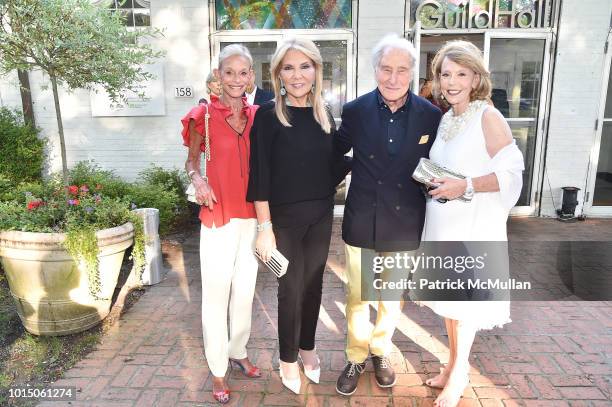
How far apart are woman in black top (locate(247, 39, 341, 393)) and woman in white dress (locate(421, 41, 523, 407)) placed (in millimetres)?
608

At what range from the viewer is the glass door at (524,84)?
6.57 m

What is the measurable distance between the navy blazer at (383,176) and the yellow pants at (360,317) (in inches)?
5.5

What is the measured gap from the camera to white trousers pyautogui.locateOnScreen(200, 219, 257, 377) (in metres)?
2.56

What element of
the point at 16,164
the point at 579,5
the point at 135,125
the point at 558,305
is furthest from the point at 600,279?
the point at 16,164

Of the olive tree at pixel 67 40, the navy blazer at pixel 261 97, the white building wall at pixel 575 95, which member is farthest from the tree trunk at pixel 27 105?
the white building wall at pixel 575 95

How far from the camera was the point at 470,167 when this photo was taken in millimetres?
2336

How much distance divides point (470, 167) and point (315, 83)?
93 cm

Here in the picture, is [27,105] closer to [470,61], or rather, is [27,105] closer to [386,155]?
[386,155]

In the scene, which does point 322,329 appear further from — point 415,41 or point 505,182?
point 415,41

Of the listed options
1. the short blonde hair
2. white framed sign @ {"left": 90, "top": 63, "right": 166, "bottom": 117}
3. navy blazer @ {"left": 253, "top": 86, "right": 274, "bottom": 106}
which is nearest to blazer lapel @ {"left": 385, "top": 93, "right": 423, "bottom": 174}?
the short blonde hair

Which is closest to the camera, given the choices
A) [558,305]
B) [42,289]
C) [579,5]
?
[42,289]

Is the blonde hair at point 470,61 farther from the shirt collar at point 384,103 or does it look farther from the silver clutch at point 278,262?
the silver clutch at point 278,262

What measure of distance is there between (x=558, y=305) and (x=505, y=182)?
7.97 ft

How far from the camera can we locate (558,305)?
13.4 feet
